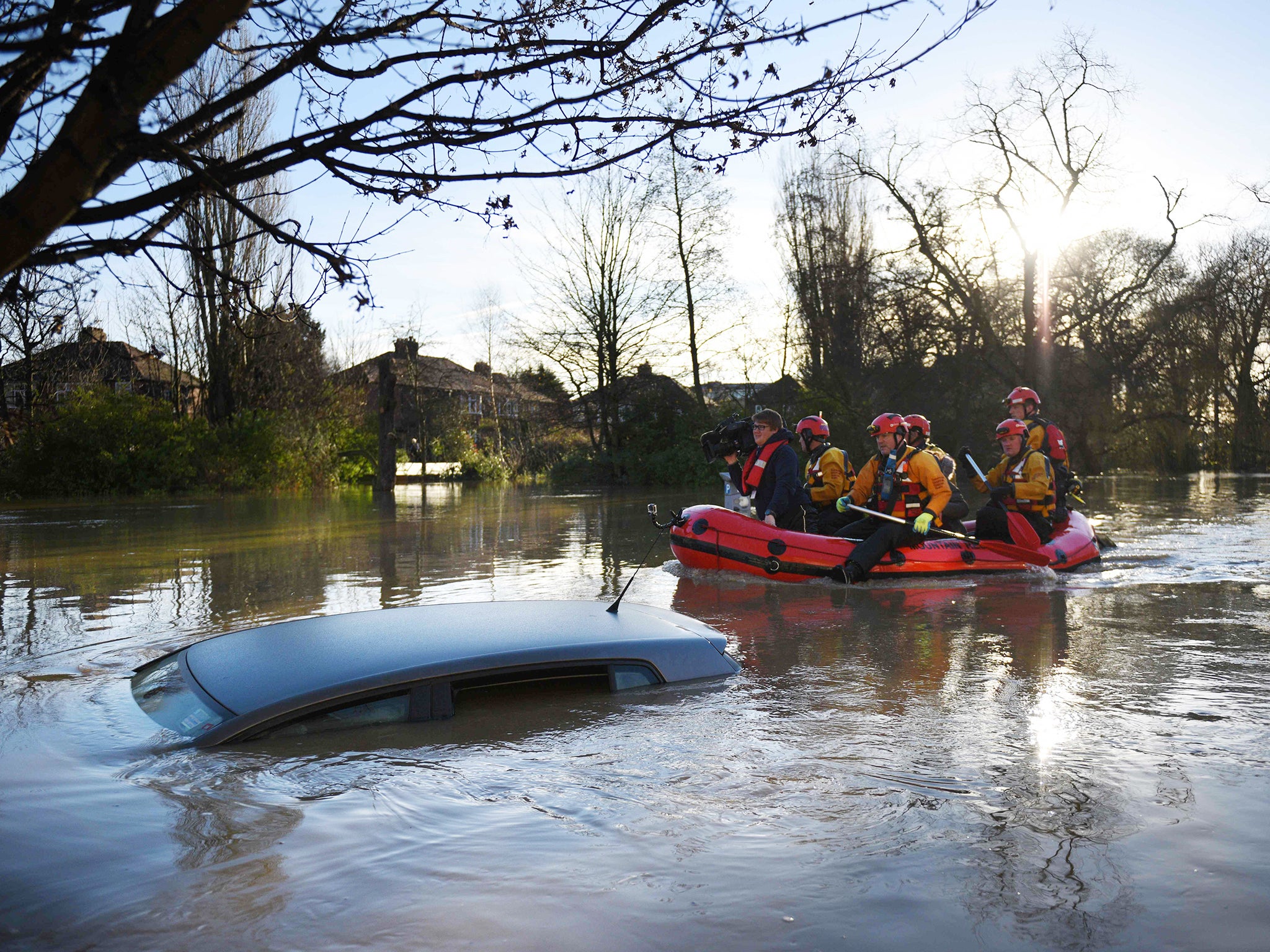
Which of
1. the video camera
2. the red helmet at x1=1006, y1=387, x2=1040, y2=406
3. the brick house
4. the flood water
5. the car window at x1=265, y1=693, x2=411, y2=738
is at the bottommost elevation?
the flood water

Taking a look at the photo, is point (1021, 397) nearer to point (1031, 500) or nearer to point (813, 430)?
point (1031, 500)

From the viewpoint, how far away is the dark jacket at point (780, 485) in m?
12.5

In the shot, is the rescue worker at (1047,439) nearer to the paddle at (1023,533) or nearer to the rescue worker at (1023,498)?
the rescue worker at (1023,498)

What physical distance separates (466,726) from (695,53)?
107 inches

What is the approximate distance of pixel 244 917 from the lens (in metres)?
3.07

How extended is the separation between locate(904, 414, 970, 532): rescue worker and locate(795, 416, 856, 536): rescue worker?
97 cm

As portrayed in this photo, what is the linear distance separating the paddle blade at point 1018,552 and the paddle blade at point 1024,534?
1.5 inches

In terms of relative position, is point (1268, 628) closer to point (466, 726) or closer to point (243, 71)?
point (466, 726)

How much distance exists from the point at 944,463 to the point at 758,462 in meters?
2.31

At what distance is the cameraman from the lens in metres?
12.5

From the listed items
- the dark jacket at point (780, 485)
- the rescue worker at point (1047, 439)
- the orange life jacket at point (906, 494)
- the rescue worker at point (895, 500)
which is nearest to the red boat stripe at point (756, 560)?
the rescue worker at point (895, 500)

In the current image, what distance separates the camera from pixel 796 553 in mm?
11703

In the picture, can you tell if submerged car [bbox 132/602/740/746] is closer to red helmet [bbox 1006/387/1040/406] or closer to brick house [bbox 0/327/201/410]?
red helmet [bbox 1006/387/1040/406]

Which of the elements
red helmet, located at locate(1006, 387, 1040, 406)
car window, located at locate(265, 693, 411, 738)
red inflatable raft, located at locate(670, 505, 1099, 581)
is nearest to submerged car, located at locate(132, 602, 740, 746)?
car window, located at locate(265, 693, 411, 738)
